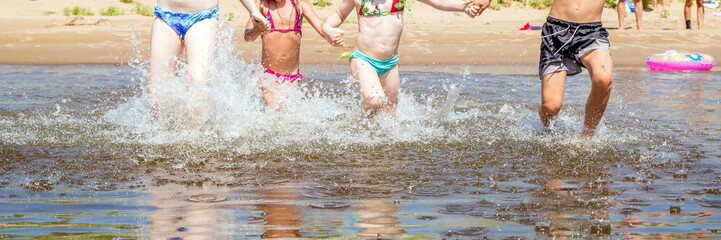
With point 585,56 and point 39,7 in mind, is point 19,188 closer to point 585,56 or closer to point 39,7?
point 585,56

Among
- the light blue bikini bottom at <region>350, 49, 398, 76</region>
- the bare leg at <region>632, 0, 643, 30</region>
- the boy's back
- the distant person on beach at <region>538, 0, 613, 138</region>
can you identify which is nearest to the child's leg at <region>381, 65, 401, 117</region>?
the light blue bikini bottom at <region>350, 49, 398, 76</region>

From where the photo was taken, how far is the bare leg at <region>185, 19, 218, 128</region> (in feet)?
22.4

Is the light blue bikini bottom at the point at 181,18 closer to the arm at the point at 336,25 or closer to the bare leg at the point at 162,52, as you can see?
the bare leg at the point at 162,52

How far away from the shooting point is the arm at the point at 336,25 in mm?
7152

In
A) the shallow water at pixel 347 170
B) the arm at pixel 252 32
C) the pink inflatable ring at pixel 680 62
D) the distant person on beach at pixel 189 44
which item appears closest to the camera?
the shallow water at pixel 347 170

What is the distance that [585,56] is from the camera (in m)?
6.96

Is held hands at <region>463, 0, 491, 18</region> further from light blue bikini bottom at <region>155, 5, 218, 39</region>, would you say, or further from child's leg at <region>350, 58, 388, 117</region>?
light blue bikini bottom at <region>155, 5, 218, 39</region>

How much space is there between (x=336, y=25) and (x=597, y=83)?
6.14 feet

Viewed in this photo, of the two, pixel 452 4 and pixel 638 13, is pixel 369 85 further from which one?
pixel 638 13

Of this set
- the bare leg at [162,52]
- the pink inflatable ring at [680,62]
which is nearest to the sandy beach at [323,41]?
the pink inflatable ring at [680,62]

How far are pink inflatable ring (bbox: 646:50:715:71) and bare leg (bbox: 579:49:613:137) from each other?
6504mm

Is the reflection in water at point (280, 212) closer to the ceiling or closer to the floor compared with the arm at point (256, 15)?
closer to the floor

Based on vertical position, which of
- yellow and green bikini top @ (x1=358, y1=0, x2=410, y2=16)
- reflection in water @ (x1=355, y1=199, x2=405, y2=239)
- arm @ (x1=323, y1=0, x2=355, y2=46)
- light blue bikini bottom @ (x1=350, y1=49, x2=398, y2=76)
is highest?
yellow and green bikini top @ (x1=358, y1=0, x2=410, y2=16)

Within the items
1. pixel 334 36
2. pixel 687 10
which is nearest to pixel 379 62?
pixel 334 36
